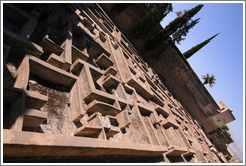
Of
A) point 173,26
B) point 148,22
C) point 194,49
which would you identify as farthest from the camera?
point 194,49

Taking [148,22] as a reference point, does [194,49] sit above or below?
above

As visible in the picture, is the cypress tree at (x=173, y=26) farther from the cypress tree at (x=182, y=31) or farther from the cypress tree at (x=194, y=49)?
the cypress tree at (x=194, y=49)

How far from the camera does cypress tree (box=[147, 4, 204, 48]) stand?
1247cm

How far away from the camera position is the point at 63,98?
261 cm

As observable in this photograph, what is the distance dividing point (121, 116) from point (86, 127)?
122 centimetres

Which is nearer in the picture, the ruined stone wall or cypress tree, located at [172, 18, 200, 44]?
the ruined stone wall

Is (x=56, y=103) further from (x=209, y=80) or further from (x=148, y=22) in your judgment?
(x=209, y=80)

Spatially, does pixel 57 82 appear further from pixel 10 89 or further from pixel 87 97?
pixel 10 89

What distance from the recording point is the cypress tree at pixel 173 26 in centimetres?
1247

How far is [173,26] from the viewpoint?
549 inches

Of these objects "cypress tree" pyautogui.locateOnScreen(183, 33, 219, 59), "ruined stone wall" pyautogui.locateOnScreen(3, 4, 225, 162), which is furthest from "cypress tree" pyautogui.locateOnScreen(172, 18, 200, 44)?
"ruined stone wall" pyautogui.locateOnScreen(3, 4, 225, 162)

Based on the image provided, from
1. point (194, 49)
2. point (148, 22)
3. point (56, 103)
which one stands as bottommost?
point (56, 103)

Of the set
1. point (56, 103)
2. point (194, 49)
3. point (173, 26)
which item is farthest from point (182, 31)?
point (56, 103)

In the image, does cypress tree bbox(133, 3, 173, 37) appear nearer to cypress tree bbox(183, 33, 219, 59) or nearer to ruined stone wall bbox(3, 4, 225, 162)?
ruined stone wall bbox(3, 4, 225, 162)
